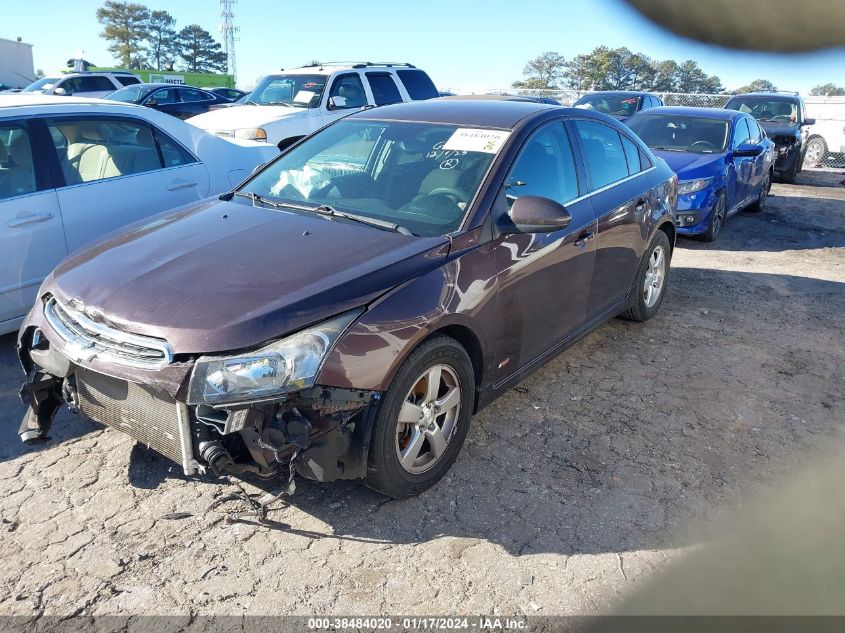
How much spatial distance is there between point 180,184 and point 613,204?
327 cm

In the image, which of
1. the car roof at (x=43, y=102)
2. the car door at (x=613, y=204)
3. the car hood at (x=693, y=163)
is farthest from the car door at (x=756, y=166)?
the car roof at (x=43, y=102)

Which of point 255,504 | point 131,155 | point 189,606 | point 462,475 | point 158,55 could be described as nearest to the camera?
point 189,606

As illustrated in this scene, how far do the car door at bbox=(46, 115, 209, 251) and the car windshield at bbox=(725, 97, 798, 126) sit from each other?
41.3 feet

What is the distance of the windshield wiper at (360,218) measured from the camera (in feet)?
11.2

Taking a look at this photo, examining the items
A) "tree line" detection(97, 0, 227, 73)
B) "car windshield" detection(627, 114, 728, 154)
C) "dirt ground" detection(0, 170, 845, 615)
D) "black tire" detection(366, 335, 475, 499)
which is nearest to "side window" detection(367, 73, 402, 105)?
"car windshield" detection(627, 114, 728, 154)

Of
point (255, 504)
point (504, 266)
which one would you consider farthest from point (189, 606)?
point (504, 266)

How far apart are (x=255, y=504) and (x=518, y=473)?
1.30 meters

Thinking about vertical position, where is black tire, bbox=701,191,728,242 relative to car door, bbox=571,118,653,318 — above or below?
below

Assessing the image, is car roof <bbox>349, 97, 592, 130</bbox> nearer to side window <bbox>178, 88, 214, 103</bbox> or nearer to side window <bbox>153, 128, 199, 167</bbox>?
side window <bbox>153, 128, 199, 167</bbox>

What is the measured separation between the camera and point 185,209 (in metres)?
4.02

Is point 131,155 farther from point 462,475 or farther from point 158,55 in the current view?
point 158,55

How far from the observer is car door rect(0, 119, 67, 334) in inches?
174

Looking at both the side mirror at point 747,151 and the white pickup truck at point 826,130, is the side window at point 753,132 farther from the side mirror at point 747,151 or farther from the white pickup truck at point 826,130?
the white pickup truck at point 826,130

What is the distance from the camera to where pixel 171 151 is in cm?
550
